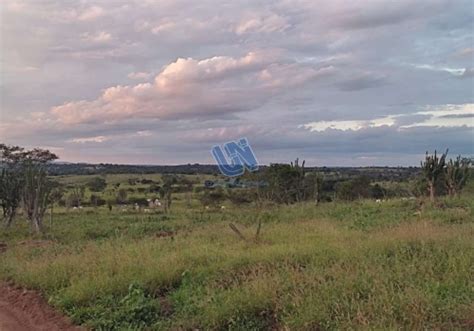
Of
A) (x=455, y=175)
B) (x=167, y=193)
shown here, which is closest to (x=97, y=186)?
(x=167, y=193)

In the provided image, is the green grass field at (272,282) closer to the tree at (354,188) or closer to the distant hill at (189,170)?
the tree at (354,188)

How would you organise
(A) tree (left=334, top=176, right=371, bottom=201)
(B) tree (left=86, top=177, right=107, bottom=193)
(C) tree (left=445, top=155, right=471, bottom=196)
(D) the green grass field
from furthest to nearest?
(B) tree (left=86, top=177, right=107, bottom=193) < (A) tree (left=334, top=176, right=371, bottom=201) < (C) tree (left=445, top=155, right=471, bottom=196) < (D) the green grass field

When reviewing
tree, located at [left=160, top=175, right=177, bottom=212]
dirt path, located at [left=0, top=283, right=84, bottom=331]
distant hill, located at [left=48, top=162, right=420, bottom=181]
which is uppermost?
distant hill, located at [left=48, top=162, right=420, bottom=181]

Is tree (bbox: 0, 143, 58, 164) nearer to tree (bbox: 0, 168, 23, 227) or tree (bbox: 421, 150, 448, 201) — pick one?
tree (bbox: 0, 168, 23, 227)

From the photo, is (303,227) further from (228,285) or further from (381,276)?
(381,276)

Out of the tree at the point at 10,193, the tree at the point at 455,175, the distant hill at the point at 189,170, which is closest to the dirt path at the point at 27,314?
the tree at the point at 10,193

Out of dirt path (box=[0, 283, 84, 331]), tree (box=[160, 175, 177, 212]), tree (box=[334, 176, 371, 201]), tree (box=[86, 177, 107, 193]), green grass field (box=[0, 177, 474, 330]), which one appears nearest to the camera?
green grass field (box=[0, 177, 474, 330])

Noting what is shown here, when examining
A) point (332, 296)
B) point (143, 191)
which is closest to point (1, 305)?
point (332, 296)

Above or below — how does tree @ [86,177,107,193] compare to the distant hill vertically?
below

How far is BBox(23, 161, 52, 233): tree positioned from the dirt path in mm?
12086

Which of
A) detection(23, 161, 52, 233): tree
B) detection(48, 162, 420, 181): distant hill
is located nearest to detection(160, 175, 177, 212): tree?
detection(48, 162, 420, 181): distant hill

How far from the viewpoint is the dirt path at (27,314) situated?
730cm

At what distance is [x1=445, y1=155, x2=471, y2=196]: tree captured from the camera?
91.6 ft

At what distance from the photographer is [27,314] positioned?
795 cm
